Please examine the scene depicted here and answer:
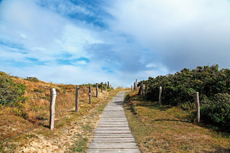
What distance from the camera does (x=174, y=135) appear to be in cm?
725

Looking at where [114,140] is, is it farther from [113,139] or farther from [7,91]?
[7,91]

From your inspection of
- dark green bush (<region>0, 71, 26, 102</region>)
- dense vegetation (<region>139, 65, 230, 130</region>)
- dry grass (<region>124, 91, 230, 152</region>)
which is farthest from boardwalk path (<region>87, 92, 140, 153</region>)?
dark green bush (<region>0, 71, 26, 102</region>)

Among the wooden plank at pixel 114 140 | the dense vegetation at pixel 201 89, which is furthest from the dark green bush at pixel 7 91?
the dense vegetation at pixel 201 89

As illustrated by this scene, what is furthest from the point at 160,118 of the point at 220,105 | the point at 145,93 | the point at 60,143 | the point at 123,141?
the point at 145,93

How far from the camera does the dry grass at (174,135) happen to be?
6062 millimetres

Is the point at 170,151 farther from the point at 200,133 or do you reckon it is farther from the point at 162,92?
the point at 162,92

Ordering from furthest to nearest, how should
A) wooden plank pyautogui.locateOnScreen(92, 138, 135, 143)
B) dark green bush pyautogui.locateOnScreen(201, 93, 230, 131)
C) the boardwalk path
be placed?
dark green bush pyautogui.locateOnScreen(201, 93, 230, 131) < wooden plank pyautogui.locateOnScreen(92, 138, 135, 143) < the boardwalk path

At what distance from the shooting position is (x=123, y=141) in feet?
22.1

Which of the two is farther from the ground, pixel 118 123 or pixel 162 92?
pixel 162 92

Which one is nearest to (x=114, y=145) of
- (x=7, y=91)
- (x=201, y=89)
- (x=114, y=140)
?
(x=114, y=140)

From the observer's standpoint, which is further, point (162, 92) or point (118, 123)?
point (162, 92)

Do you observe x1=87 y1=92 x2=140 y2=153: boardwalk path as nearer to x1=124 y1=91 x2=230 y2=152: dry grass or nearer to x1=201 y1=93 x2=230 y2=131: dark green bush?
x1=124 y1=91 x2=230 y2=152: dry grass

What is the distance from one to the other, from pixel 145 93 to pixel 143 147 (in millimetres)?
13118

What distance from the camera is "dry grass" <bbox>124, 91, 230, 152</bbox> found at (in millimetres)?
6062
